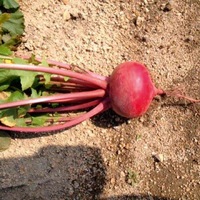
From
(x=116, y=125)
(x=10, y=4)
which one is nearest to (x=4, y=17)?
(x=10, y=4)

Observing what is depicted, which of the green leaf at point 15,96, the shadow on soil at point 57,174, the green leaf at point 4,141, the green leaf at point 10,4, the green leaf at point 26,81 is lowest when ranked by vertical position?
the shadow on soil at point 57,174

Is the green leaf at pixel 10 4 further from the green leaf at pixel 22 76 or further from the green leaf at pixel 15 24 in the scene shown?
the green leaf at pixel 22 76

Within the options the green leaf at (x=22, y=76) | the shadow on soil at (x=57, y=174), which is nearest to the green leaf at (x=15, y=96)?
the green leaf at (x=22, y=76)

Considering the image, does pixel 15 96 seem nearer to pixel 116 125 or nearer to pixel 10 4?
pixel 10 4

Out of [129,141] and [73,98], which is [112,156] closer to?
[129,141]

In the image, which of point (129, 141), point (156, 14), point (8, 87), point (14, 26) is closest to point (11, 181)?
point (8, 87)

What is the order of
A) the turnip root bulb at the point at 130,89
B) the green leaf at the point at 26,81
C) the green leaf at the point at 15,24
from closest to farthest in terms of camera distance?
the green leaf at the point at 26,81
the turnip root bulb at the point at 130,89
the green leaf at the point at 15,24

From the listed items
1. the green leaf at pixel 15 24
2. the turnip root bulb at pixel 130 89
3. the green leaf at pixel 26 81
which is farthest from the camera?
the green leaf at pixel 15 24
